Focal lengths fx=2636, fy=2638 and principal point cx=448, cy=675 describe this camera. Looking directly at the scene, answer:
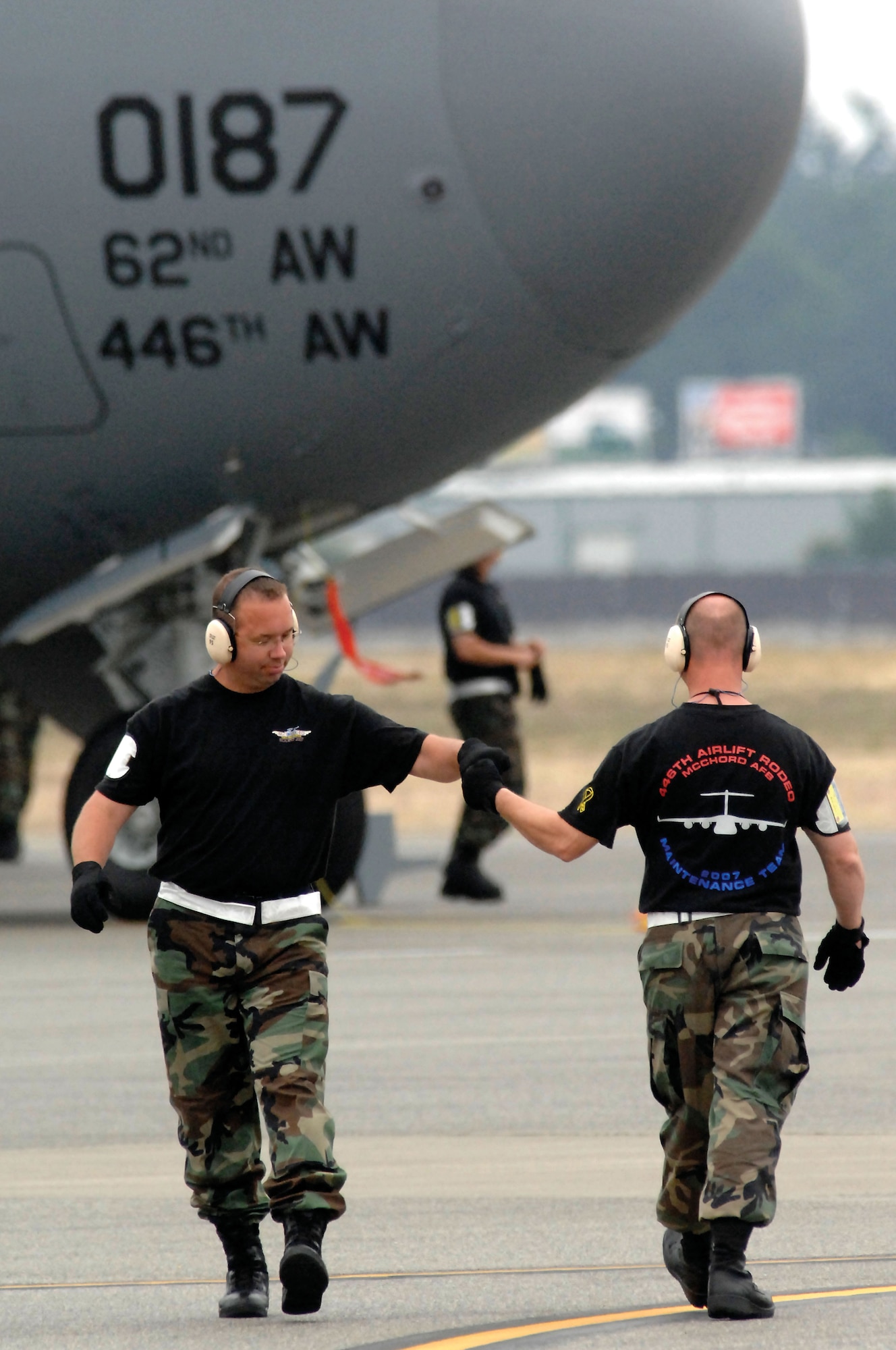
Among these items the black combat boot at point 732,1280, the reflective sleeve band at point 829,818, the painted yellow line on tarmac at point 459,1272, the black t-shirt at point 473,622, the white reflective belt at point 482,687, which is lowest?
the white reflective belt at point 482,687

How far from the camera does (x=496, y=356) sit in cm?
1266

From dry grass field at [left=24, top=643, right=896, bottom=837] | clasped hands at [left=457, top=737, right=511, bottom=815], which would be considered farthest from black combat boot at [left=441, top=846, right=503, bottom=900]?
clasped hands at [left=457, top=737, right=511, bottom=815]

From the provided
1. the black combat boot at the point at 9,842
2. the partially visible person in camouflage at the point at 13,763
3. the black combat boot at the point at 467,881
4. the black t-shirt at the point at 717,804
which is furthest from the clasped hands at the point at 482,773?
the black combat boot at the point at 9,842

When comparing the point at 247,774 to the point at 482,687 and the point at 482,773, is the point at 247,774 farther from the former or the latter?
the point at 482,687

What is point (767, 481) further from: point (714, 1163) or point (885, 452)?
point (714, 1163)

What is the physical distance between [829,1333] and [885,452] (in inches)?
6090

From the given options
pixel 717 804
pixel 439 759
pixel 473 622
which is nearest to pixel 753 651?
pixel 717 804

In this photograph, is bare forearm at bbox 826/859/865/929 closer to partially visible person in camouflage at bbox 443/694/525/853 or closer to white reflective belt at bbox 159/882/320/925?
white reflective belt at bbox 159/882/320/925

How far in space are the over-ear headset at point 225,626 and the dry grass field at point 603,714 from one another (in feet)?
46.5

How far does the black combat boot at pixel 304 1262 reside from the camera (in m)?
5.71

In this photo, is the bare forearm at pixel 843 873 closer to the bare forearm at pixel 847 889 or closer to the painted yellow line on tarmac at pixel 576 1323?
the bare forearm at pixel 847 889

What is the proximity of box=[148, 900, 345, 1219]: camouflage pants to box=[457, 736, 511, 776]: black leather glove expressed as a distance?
50 centimetres

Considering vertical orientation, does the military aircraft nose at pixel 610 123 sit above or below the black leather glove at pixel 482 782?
above

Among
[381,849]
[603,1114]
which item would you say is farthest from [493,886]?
[603,1114]
